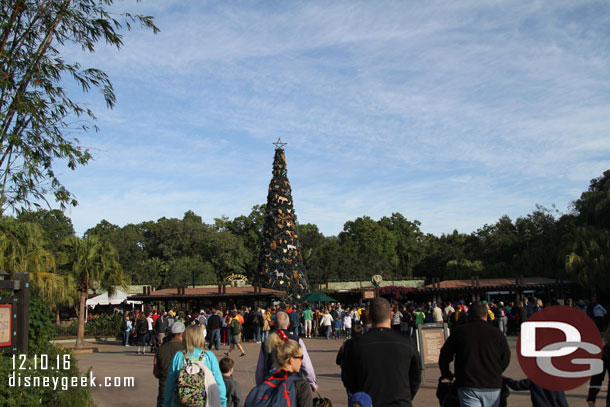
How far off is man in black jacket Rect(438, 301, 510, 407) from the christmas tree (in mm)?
30640

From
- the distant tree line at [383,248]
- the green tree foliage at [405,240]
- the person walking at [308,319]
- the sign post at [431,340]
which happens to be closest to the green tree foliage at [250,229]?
the distant tree line at [383,248]

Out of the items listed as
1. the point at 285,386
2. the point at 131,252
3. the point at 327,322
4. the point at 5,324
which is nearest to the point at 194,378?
the point at 285,386

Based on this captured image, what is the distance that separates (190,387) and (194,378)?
0.08 meters

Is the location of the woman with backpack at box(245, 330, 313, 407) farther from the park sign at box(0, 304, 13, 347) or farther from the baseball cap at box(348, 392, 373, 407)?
the park sign at box(0, 304, 13, 347)

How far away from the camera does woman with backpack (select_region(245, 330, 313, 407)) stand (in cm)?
382

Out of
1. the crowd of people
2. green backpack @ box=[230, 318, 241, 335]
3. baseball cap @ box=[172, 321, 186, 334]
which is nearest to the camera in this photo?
the crowd of people

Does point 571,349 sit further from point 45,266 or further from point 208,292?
point 208,292

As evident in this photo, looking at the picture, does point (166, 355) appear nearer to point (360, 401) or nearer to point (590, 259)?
point (360, 401)

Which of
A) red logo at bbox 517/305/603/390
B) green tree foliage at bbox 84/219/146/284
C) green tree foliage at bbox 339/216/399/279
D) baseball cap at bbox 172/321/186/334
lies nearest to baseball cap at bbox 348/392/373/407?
baseball cap at bbox 172/321/186/334

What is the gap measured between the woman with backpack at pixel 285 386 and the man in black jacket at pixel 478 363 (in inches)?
68.9

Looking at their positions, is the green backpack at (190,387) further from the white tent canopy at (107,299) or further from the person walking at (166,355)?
the white tent canopy at (107,299)

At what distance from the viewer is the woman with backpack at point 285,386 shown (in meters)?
3.82

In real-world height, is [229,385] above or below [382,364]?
below

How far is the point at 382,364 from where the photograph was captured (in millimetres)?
4211
